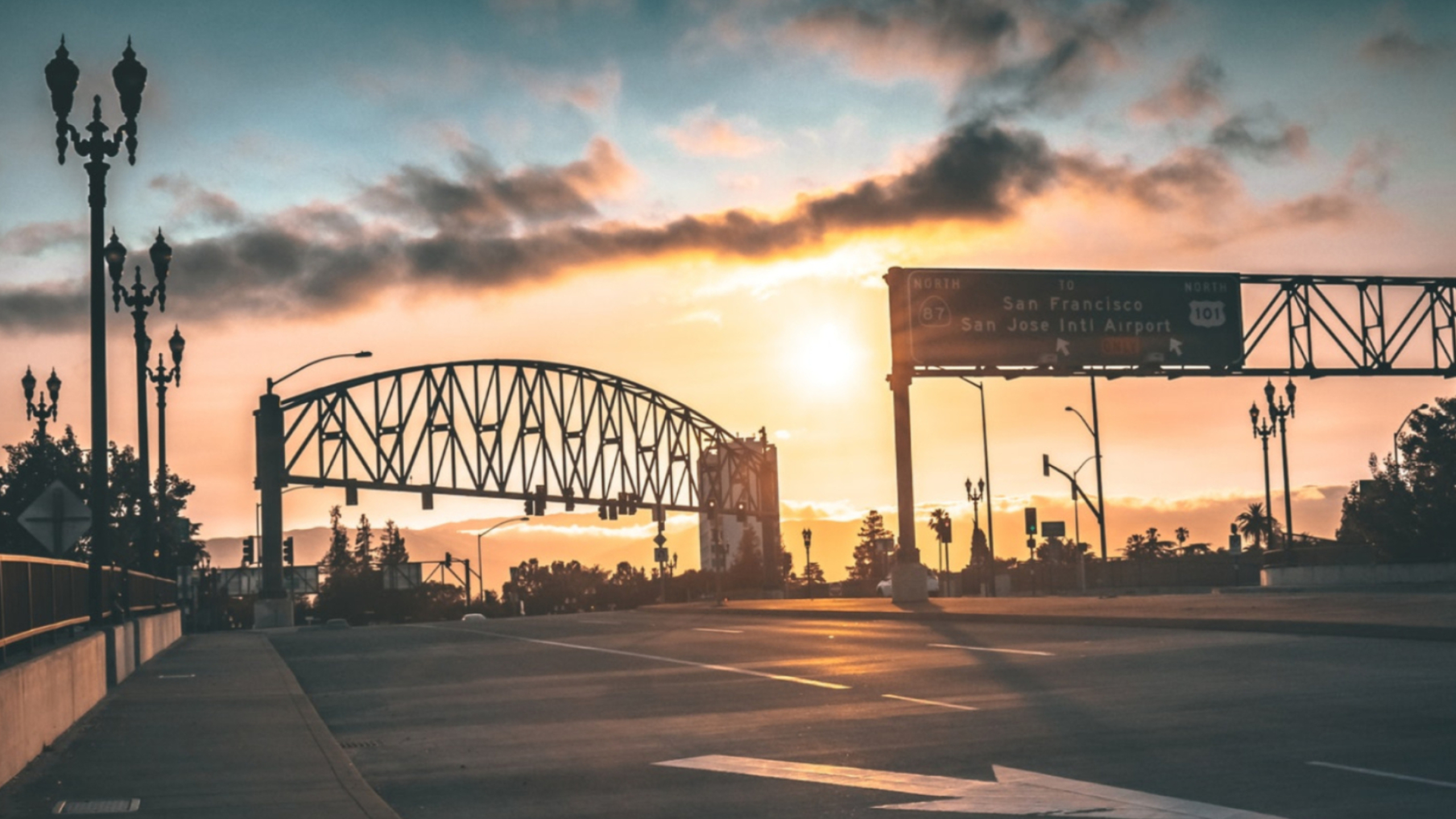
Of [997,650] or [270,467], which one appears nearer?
[997,650]

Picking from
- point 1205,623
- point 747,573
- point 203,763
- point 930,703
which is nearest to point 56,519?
point 203,763

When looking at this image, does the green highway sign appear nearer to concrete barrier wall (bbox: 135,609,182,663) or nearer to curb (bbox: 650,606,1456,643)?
curb (bbox: 650,606,1456,643)

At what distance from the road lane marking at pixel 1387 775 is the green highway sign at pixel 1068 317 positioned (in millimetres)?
38270

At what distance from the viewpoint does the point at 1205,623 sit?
26000 mm

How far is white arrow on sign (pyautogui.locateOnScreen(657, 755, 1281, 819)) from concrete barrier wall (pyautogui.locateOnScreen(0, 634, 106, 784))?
533cm

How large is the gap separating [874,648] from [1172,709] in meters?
10.8

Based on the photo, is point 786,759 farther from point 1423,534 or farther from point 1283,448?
point 1283,448

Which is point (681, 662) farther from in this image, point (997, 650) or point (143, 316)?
point (143, 316)

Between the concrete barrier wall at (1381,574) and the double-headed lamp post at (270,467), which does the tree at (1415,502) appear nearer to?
the concrete barrier wall at (1381,574)

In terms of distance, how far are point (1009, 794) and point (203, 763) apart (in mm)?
7013

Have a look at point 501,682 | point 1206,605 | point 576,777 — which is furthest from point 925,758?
point 1206,605

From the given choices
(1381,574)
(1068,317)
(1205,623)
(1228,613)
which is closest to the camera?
(1205,623)

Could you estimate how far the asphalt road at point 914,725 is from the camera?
10492mm

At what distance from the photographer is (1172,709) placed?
14.4m
